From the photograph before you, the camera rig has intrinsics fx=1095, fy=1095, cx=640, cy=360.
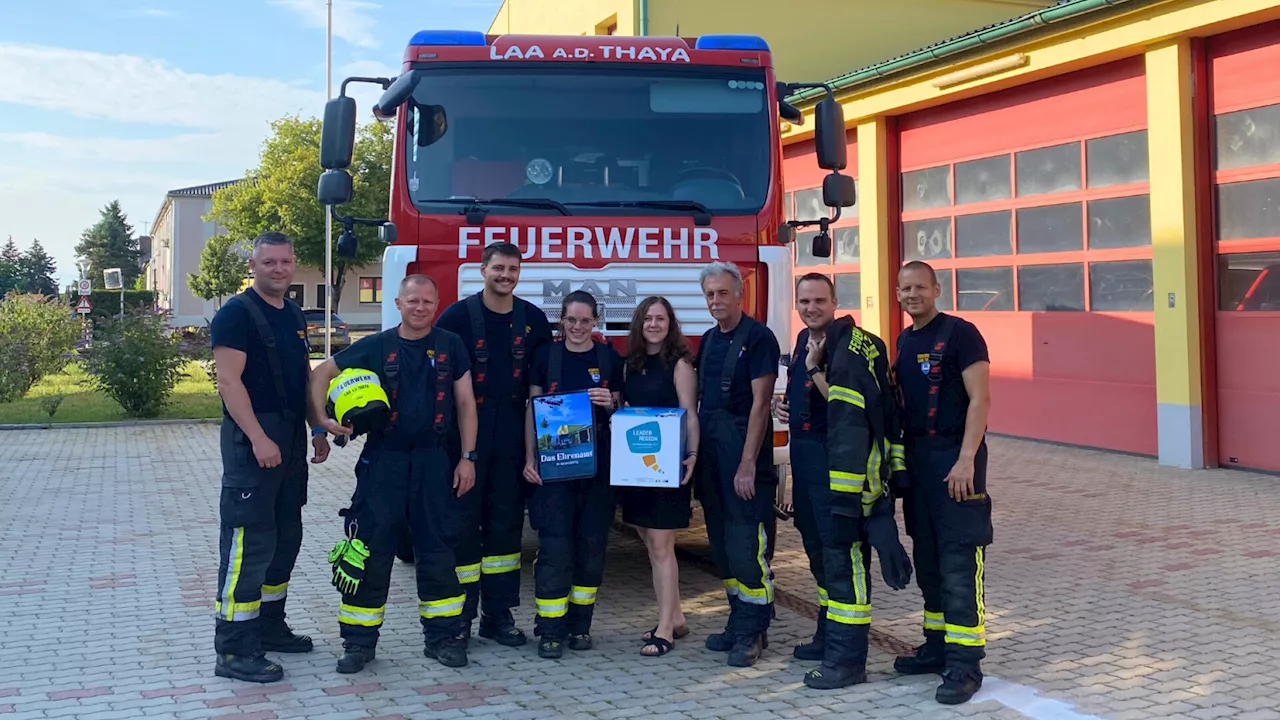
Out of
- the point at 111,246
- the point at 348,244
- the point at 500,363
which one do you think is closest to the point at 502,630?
the point at 500,363

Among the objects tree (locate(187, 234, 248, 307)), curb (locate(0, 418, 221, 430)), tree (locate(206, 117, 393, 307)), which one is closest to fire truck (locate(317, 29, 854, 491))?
curb (locate(0, 418, 221, 430))

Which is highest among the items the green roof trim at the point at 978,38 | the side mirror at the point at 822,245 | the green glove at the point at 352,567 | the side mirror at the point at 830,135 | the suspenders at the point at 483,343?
the green roof trim at the point at 978,38

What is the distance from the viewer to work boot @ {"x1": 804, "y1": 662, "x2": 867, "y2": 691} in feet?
15.2

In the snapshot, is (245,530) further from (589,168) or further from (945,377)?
(945,377)

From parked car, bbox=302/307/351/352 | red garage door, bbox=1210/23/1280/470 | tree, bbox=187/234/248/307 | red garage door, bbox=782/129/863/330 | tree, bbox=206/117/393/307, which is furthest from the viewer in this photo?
tree, bbox=187/234/248/307

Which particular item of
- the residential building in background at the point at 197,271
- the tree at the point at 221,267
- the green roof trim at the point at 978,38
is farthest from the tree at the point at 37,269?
the green roof trim at the point at 978,38

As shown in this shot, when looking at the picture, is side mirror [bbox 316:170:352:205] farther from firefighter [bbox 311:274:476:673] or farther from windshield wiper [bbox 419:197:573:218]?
firefighter [bbox 311:274:476:673]

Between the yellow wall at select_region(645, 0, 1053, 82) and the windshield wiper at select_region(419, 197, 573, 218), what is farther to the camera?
the yellow wall at select_region(645, 0, 1053, 82)

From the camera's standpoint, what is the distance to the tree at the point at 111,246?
92750 millimetres

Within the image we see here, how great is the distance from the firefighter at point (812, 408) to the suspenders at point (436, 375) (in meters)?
1.56

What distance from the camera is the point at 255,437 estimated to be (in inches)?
187

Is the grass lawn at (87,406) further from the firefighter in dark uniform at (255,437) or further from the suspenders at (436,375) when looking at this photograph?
the suspenders at (436,375)

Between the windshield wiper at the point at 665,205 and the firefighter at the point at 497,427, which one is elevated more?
the windshield wiper at the point at 665,205

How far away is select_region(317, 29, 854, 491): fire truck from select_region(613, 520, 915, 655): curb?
818 millimetres
